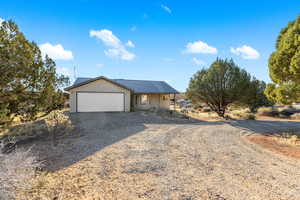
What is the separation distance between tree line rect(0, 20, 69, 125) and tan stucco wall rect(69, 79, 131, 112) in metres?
10.4

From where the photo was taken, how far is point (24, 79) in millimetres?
4945

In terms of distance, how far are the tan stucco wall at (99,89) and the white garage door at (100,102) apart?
436 mm

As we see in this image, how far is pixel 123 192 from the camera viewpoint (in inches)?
121

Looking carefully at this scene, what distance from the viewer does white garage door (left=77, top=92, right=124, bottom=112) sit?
1577 cm

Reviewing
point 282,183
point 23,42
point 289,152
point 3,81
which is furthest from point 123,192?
point 289,152

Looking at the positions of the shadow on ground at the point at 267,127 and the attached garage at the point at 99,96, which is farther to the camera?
the attached garage at the point at 99,96

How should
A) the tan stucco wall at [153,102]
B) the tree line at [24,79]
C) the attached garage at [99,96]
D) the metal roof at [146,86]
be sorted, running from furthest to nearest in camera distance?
the tan stucco wall at [153,102], the metal roof at [146,86], the attached garage at [99,96], the tree line at [24,79]

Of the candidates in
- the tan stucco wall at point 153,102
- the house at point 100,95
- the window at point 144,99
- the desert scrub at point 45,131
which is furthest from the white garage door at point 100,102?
the desert scrub at point 45,131

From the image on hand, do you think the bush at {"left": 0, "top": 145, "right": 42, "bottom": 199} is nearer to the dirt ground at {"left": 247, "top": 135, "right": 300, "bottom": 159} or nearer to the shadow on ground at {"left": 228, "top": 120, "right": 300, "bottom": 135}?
the dirt ground at {"left": 247, "top": 135, "right": 300, "bottom": 159}

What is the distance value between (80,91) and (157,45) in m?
10.2

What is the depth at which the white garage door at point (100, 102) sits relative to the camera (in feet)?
51.7

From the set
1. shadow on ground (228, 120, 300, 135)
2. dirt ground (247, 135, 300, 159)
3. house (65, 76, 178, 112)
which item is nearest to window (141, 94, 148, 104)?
house (65, 76, 178, 112)

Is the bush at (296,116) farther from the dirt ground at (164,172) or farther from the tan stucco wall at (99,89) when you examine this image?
the tan stucco wall at (99,89)

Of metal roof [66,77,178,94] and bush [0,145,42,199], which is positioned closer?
bush [0,145,42,199]
